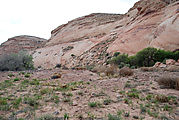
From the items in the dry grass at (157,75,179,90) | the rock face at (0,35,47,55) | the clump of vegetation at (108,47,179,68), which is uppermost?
the rock face at (0,35,47,55)

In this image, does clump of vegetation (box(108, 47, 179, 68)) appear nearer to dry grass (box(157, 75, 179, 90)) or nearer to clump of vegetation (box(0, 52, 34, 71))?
dry grass (box(157, 75, 179, 90))

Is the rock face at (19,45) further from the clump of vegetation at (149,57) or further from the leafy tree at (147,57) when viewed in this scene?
the leafy tree at (147,57)

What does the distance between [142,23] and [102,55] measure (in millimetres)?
7781

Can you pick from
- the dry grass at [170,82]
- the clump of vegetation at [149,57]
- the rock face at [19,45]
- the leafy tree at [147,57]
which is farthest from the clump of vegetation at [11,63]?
the rock face at [19,45]

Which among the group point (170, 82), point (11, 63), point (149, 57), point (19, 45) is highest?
point (19, 45)

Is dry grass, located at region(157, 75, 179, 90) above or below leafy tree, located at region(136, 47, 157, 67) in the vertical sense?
below

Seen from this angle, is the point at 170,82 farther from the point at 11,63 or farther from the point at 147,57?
the point at 11,63

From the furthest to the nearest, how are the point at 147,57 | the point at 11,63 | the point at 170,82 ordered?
the point at 11,63
the point at 147,57
the point at 170,82

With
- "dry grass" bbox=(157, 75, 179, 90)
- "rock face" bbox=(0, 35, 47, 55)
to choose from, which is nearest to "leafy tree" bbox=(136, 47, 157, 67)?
"dry grass" bbox=(157, 75, 179, 90)

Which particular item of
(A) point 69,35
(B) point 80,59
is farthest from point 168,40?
(A) point 69,35

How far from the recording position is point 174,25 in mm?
15133

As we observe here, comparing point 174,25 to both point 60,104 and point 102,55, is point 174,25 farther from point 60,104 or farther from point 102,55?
point 60,104

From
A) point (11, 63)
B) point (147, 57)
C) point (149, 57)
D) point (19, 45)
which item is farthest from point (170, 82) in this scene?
point (19, 45)

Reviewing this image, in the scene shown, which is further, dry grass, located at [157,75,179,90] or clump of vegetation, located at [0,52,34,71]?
clump of vegetation, located at [0,52,34,71]
